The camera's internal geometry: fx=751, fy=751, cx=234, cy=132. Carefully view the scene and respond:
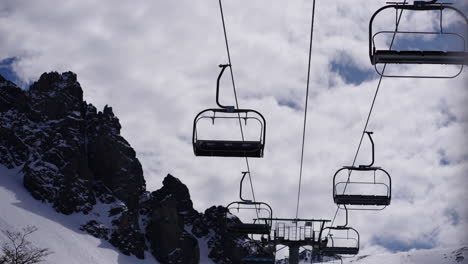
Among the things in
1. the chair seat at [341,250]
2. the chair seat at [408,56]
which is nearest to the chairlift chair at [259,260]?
the chair seat at [341,250]

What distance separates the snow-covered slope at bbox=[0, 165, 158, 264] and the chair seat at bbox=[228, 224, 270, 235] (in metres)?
127

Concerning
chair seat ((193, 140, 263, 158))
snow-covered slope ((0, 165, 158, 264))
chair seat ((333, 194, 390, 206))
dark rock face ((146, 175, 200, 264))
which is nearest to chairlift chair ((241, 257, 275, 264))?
chair seat ((333, 194, 390, 206))

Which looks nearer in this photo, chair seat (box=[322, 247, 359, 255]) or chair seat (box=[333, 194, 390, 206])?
chair seat (box=[333, 194, 390, 206])

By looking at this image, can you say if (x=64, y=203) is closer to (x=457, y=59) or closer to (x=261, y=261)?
(x=261, y=261)

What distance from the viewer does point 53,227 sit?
180000 mm

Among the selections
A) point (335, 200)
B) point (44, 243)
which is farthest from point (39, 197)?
→ point (335, 200)

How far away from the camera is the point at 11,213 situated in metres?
173

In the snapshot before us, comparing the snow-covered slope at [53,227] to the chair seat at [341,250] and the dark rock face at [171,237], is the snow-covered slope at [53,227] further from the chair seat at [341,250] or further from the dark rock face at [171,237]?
the chair seat at [341,250]

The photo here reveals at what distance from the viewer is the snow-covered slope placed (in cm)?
16525

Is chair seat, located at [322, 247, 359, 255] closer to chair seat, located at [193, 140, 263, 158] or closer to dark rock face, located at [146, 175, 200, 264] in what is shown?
chair seat, located at [193, 140, 263, 158]

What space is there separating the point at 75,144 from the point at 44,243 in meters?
38.5

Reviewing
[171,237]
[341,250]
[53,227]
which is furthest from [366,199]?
[171,237]

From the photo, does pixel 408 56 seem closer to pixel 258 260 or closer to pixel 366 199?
pixel 366 199

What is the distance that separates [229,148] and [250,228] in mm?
19152
